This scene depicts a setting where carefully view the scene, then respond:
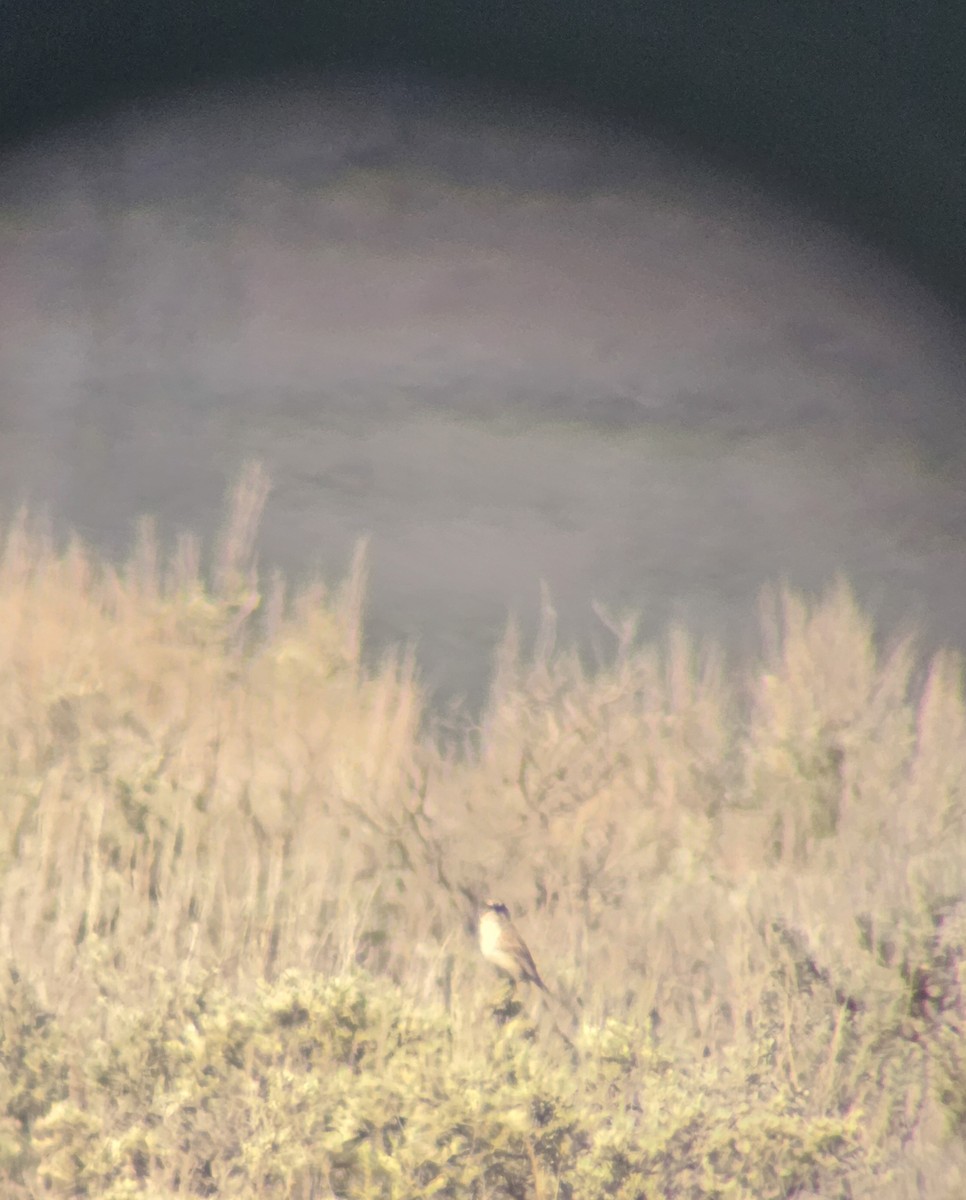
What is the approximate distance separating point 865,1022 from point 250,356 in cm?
207

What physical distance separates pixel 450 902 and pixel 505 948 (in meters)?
0.16

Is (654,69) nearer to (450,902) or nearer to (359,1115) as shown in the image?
(450,902)

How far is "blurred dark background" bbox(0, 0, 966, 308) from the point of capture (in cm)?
244

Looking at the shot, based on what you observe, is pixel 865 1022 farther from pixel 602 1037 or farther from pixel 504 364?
pixel 504 364

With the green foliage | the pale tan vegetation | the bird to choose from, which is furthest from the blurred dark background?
the green foliage

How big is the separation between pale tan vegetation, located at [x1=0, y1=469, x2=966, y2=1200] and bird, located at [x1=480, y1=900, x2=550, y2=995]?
0.11ft

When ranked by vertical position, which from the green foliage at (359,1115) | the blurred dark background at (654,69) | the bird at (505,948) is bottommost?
the green foliage at (359,1115)

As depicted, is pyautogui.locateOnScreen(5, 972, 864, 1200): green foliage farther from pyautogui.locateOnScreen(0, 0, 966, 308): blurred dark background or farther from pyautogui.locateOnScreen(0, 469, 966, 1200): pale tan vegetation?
pyautogui.locateOnScreen(0, 0, 966, 308): blurred dark background

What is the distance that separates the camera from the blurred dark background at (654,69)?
8.00ft

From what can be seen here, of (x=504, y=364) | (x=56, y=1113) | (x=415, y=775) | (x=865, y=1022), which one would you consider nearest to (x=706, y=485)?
(x=504, y=364)

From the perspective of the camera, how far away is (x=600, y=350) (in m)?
2.79

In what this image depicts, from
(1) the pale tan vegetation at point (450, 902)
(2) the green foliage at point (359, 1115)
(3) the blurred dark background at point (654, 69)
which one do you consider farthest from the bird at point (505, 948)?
(3) the blurred dark background at point (654, 69)

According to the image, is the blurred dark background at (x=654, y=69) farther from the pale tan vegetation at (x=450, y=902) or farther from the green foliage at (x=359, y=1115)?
the green foliage at (x=359, y=1115)

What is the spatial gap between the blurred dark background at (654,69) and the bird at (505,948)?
1.84 metres
